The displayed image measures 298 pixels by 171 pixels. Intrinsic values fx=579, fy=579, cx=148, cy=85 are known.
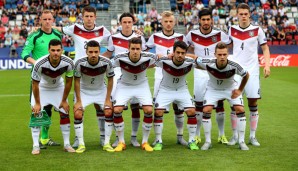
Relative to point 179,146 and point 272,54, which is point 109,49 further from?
point 272,54

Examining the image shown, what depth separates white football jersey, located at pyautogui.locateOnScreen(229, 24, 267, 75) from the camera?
412 inches

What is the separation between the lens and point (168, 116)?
46.8 feet

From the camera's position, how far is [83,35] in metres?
10.7

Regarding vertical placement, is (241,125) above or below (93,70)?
below

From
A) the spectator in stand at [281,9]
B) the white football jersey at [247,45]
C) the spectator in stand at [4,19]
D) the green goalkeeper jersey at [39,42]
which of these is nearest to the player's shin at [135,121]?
the green goalkeeper jersey at [39,42]

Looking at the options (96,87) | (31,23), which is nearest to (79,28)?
(96,87)

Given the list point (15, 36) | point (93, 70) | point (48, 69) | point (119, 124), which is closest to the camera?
point (48, 69)

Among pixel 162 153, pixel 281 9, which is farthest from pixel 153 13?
pixel 162 153

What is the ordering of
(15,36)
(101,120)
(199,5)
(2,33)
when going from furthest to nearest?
(199,5)
(2,33)
(15,36)
(101,120)

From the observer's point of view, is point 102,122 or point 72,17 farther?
point 72,17

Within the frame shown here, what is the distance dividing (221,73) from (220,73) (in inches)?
0.7

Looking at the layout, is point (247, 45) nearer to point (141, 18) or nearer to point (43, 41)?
point (43, 41)

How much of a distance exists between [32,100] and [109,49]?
1815mm

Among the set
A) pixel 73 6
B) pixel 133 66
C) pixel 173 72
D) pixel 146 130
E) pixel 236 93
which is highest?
pixel 133 66
